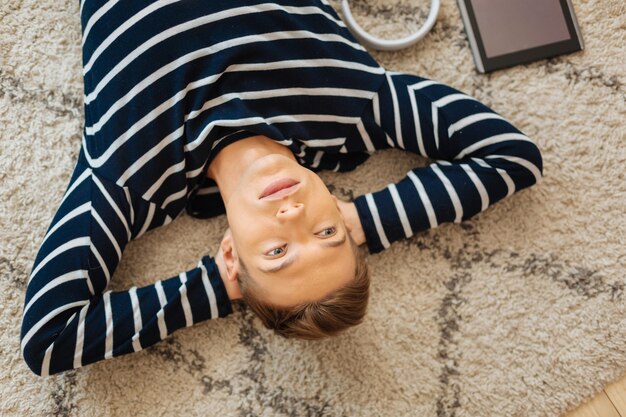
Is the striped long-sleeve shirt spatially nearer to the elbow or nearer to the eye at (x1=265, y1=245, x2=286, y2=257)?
the elbow

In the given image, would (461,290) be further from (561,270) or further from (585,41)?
(585,41)

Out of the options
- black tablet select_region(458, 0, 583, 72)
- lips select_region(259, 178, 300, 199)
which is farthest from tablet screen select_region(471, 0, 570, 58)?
lips select_region(259, 178, 300, 199)

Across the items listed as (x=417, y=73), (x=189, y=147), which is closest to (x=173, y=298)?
(x=189, y=147)

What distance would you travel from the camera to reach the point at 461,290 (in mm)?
946

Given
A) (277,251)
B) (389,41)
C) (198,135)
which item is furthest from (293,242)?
(389,41)

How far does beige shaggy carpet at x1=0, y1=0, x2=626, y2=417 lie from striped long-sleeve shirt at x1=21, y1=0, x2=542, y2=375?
0.08m

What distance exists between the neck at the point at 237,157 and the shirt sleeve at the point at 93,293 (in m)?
0.13

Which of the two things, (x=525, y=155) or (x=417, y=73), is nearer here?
(x=525, y=155)

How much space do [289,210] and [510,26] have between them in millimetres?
595

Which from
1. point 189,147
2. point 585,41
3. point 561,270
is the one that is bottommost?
point 561,270

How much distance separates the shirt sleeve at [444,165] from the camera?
871 mm

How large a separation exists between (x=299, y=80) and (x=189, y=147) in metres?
0.20

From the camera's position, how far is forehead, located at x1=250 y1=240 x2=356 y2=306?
2.28 feet

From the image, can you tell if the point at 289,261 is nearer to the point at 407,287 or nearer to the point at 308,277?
the point at 308,277
